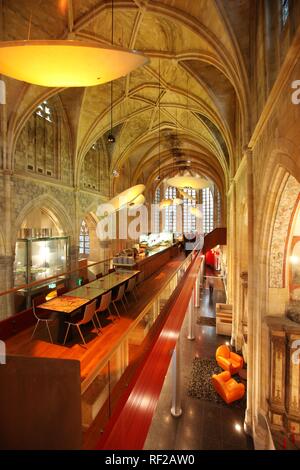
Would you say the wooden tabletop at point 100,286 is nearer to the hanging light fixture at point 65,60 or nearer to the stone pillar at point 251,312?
the stone pillar at point 251,312

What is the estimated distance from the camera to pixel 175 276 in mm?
6820

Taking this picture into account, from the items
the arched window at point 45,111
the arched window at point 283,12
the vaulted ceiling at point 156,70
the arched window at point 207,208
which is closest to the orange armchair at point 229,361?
the vaulted ceiling at point 156,70

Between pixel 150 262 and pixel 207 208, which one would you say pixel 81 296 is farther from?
pixel 207 208

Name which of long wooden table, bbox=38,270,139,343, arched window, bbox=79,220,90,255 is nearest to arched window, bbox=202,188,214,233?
arched window, bbox=79,220,90,255

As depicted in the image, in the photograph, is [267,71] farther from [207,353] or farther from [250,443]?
[207,353]

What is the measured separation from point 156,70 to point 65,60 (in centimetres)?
845

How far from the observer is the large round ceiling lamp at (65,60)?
2.50 metres

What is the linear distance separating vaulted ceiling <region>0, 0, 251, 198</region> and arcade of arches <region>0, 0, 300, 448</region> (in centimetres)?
4

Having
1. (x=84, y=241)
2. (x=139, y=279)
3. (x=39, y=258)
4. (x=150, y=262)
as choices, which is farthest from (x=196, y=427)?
(x=84, y=241)

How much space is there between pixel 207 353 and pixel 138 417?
8069 mm

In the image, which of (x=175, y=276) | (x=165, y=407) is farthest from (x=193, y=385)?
(x=175, y=276)

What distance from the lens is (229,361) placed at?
8016 mm

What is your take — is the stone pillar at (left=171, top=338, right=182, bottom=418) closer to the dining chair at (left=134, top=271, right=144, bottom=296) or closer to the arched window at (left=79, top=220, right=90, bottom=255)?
the dining chair at (left=134, top=271, right=144, bottom=296)
